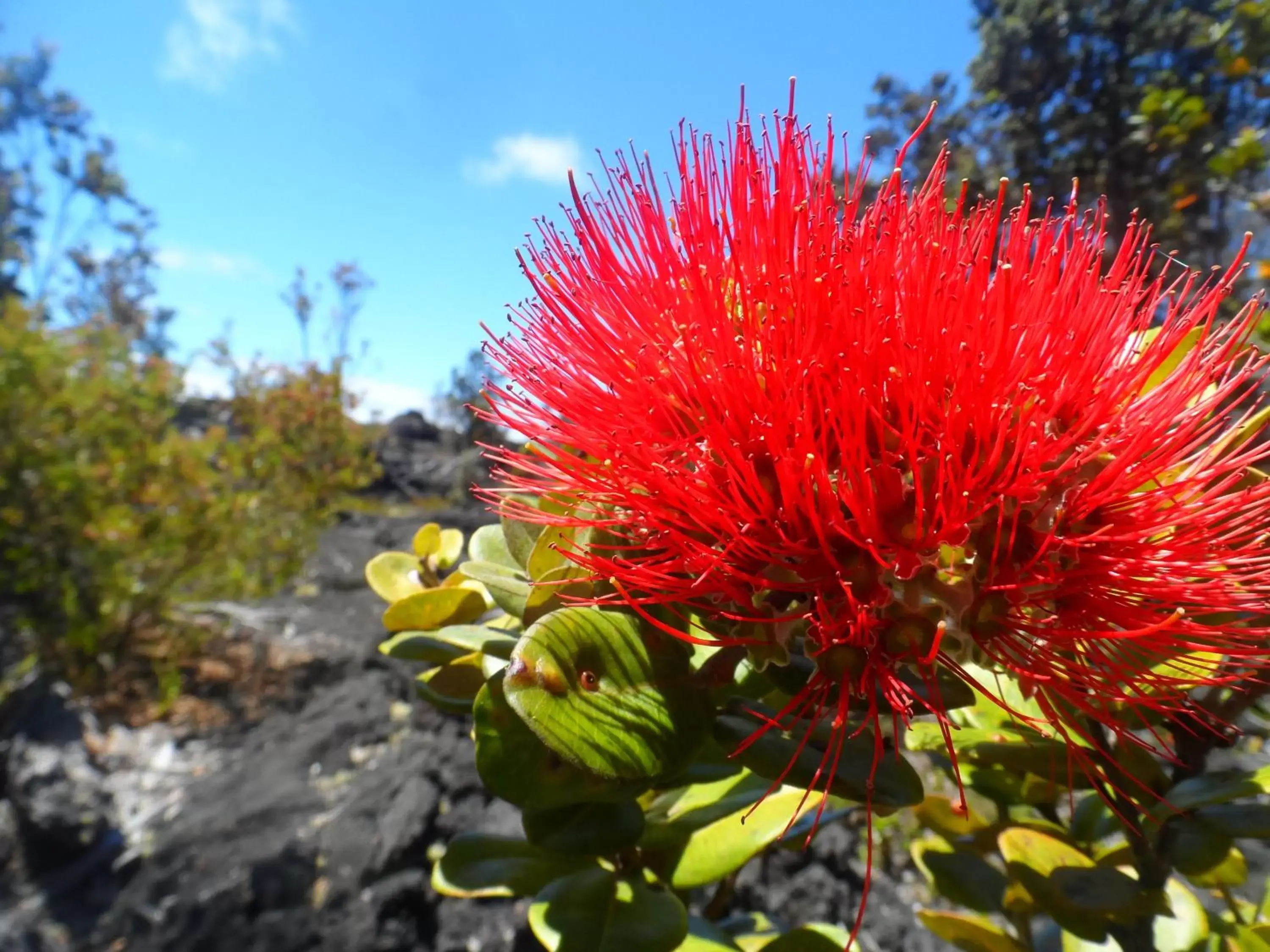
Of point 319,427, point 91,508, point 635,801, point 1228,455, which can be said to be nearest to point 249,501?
point 91,508

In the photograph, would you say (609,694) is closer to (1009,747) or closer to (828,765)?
(828,765)

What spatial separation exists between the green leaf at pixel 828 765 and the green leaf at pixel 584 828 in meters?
0.14

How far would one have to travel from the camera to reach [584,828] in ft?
2.34

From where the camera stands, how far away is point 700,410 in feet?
2.21

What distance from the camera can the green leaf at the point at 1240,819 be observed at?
0.64 meters

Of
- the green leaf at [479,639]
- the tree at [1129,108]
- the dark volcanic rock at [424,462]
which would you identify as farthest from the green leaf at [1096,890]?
the dark volcanic rock at [424,462]

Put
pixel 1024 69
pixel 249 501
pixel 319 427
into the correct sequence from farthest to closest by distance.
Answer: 1. pixel 319 427
2. pixel 249 501
3. pixel 1024 69

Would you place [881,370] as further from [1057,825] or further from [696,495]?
[1057,825]

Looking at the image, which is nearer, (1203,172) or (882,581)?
(882,581)

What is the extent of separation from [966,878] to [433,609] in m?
0.79

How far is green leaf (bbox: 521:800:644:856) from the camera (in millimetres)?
702

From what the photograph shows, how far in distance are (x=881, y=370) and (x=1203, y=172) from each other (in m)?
2.99

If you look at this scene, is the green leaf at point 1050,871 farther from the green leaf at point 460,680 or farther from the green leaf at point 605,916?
the green leaf at point 460,680

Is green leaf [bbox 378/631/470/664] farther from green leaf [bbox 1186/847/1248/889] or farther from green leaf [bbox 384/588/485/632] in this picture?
green leaf [bbox 1186/847/1248/889]
